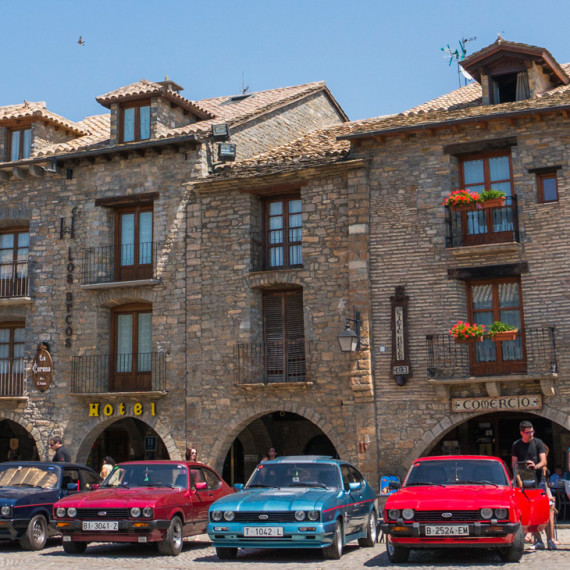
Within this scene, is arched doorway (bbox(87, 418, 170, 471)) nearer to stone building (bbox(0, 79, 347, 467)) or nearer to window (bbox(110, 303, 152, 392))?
stone building (bbox(0, 79, 347, 467))

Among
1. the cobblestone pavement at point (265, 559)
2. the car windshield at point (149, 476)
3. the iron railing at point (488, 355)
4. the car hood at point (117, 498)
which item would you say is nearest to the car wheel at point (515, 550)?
the cobblestone pavement at point (265, 559)

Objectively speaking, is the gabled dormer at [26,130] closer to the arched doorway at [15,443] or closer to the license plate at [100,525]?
the arched doorway at [15,443]

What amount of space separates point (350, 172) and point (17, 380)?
10.2 m

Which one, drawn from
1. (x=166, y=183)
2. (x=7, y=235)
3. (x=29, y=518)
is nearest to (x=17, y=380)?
(x=7, y=235)

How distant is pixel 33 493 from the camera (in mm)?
13898

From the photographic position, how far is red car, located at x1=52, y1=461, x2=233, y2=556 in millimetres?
12359

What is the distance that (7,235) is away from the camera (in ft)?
79.8

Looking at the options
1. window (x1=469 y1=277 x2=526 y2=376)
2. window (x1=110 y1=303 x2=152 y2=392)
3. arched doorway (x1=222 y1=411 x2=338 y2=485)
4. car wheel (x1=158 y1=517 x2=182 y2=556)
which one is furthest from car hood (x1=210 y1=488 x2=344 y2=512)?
arched doorway (x1=222 y1=411 x2=338 y2=485)

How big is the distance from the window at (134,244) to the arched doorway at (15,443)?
21.6ft

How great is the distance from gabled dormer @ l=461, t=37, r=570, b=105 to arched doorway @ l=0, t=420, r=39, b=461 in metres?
16.0

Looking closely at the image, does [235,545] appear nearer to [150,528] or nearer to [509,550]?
[150,528]

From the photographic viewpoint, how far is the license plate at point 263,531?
37.3ft

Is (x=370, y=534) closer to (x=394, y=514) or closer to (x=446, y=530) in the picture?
(x=394, y=514)

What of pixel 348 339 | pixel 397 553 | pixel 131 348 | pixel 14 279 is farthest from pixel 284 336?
pixel 397 553
